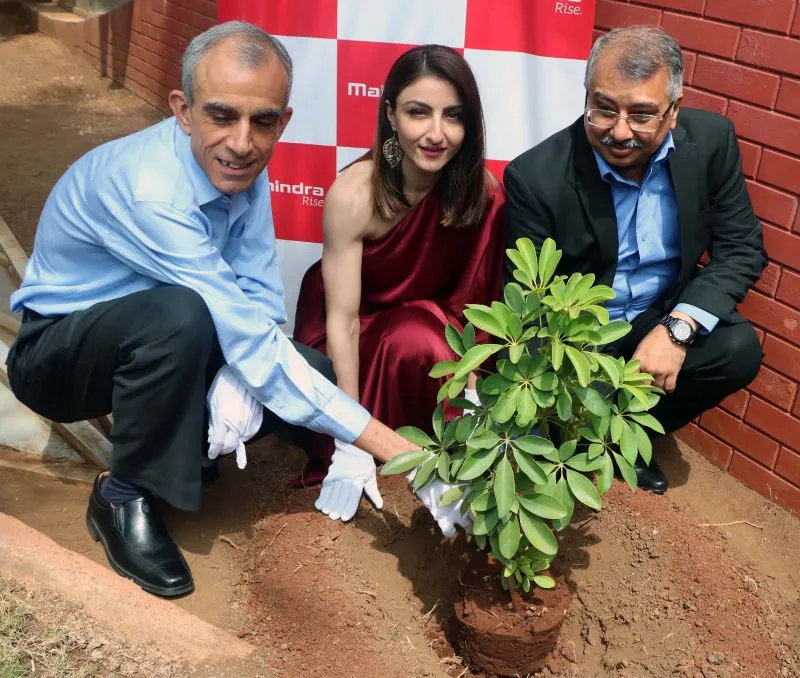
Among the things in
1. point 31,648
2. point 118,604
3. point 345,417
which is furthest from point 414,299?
point 31,648

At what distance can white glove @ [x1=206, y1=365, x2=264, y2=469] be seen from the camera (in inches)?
84.4

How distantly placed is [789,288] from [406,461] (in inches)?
52.2

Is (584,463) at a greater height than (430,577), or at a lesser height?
greater

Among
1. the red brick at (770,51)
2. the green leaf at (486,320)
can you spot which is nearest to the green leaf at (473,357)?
the green leaf at (486,320)

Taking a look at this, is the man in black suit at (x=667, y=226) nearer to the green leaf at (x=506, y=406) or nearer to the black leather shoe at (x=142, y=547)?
the green leaf at (x=506, y=406)

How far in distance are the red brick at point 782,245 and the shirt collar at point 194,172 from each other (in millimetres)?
1529

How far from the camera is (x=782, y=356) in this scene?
257 centimetres

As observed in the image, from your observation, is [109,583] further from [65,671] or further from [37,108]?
[37,108]

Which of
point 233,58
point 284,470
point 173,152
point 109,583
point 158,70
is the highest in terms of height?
point 233,58

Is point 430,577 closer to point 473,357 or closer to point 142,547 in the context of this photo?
point 142,547

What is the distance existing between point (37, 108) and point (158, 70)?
0.97 meters

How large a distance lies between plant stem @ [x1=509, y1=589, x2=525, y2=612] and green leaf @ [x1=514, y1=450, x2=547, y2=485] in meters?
0.45

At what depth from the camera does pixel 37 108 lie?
5.82m

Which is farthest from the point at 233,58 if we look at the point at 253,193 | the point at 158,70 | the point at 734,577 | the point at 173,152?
Answer: the point at 158,70
